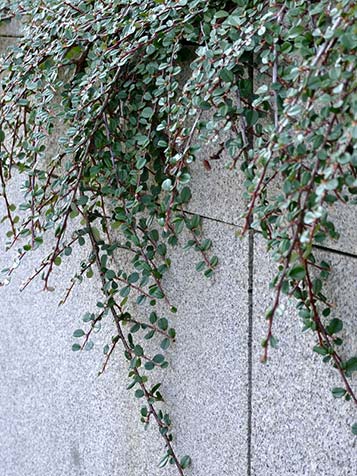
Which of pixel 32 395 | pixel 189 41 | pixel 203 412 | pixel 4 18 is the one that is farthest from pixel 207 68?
pixel 32 395

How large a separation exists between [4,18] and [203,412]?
4.33 ft

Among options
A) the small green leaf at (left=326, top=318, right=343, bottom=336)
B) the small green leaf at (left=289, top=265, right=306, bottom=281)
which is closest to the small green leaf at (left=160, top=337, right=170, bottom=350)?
the small green leaf at (left=326, top=318, right=343, bottom=336)

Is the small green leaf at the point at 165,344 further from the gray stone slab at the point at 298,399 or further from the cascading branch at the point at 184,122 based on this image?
the gray stone slab at the point at 298,399

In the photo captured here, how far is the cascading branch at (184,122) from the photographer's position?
4.26 feet

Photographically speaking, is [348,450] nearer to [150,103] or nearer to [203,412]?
[203,412]

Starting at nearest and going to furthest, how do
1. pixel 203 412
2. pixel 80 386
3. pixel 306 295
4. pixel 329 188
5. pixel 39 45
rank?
pixel 329 188
pixel 306 295
pixel 203 412
pixel 39 45
pixel 80 386

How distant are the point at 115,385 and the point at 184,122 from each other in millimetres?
857

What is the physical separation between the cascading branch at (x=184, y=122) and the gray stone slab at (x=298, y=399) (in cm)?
5

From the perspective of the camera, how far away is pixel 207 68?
5.20 ft

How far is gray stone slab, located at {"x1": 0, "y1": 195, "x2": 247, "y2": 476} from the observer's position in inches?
75.2

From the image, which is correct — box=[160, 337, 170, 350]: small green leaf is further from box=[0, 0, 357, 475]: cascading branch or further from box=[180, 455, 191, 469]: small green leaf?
box=[180, 455, 191, 469]: small green leaf

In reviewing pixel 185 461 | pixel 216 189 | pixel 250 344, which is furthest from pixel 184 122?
pixel 185 461

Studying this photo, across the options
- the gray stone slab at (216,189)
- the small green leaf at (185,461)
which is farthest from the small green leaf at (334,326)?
the small green leaf at (185,461)

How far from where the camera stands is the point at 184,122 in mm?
1811
